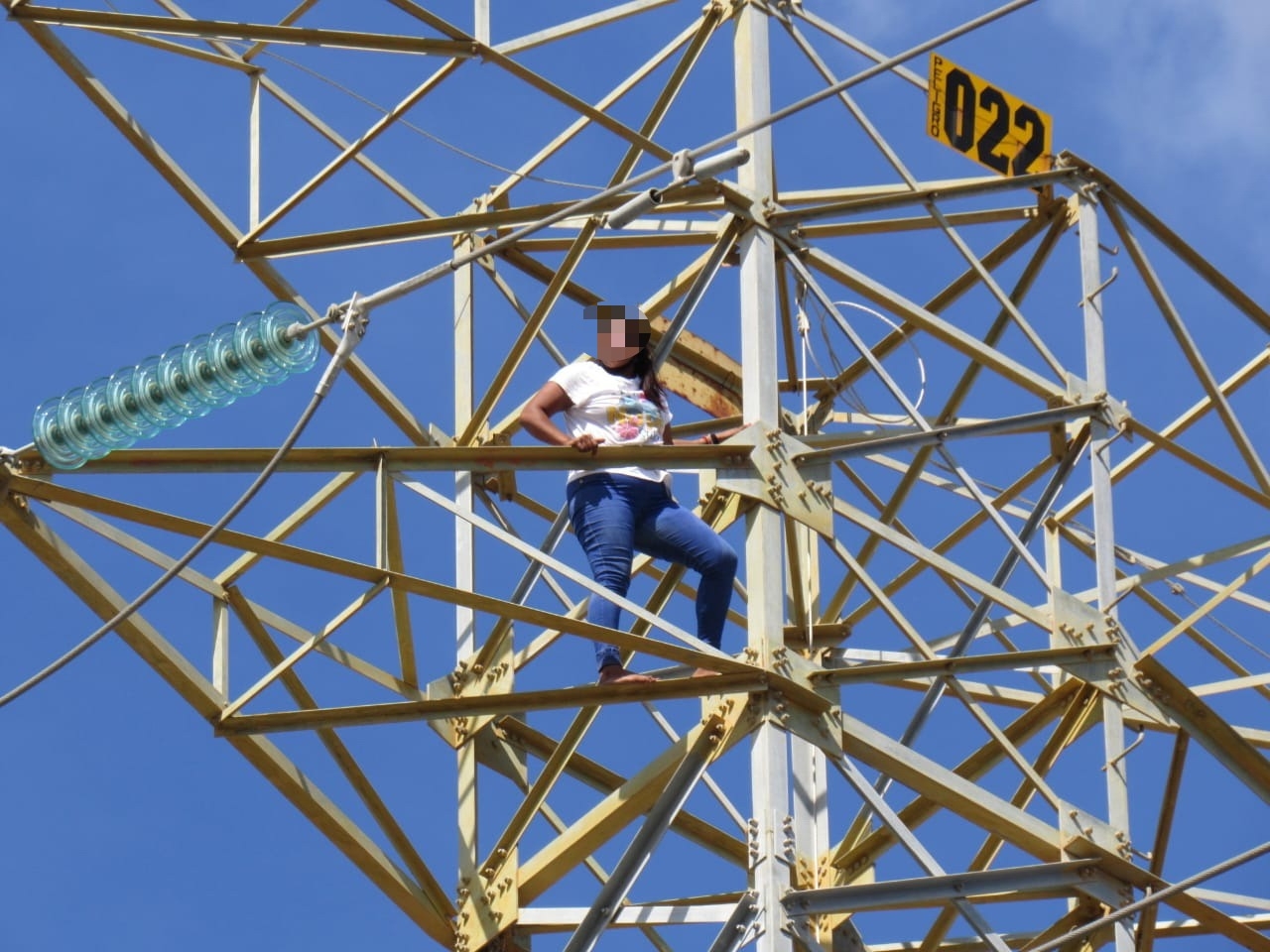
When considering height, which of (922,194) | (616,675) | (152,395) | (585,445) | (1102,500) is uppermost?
(922,194)

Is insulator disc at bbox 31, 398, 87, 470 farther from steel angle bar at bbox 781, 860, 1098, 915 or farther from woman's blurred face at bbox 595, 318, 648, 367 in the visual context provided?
steel angle bar at bbox 781, 860, 1098, 915

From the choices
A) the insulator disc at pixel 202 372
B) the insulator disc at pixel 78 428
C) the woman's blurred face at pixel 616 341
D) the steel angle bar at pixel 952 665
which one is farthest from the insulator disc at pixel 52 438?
the steel angle bar at pixel 952 665

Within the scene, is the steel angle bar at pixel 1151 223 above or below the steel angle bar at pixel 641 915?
above

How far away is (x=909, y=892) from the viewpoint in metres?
17.4

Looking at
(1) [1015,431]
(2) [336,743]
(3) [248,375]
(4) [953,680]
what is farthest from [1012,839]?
(3) [248,375]

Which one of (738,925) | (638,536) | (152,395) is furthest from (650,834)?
(152,395)

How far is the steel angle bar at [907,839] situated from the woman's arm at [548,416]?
232cm

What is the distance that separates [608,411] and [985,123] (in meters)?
3.65

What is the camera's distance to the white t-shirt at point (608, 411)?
18.5 metres

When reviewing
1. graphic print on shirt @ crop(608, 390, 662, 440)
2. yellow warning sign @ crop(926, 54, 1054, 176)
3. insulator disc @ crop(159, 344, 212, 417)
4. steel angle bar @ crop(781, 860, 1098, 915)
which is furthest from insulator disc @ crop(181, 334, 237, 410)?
yellow warning sign @ crop(926, 54, 1054, 176)

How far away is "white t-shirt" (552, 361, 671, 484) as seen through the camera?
18.5m

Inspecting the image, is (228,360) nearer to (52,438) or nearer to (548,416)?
(52,438)

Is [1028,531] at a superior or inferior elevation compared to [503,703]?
superior

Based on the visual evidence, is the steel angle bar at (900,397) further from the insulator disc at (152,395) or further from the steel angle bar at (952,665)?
the insulator disc at (152,395)
